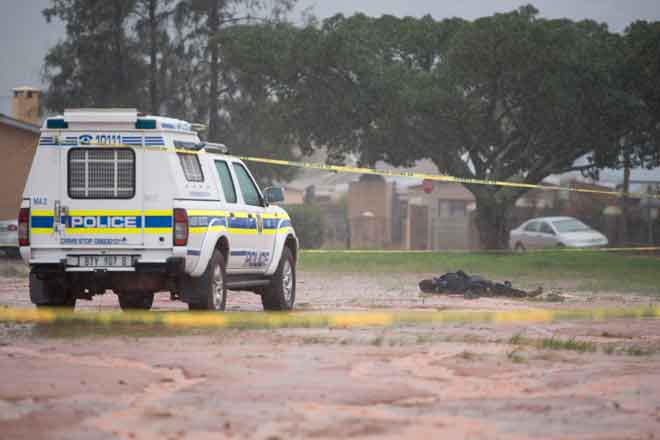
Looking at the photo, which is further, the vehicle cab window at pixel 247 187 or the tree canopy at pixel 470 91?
the tree canopy at pixel 470 91

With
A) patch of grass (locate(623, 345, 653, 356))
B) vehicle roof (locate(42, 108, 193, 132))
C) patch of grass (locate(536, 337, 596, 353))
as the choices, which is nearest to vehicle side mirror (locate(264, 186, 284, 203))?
vehicle roof (locate(42, 108, 193, 132))

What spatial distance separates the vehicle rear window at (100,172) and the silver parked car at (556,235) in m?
32.0

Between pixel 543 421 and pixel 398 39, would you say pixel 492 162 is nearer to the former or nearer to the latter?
pixel 398 39

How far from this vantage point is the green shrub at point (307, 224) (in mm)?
52938

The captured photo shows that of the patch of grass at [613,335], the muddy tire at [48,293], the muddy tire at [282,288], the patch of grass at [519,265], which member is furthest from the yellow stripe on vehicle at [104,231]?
the patch of grass at [519,265]

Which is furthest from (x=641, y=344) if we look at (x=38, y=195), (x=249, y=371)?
(x=38, y=195)

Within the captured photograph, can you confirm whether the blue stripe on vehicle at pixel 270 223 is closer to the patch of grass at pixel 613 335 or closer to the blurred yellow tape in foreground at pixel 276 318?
the blurred yellow tape in foreground at pixel 276 318

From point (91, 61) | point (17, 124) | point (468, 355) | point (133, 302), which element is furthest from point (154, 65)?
point (468, 355)

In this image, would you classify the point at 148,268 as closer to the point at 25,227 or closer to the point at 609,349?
the point at 25,227

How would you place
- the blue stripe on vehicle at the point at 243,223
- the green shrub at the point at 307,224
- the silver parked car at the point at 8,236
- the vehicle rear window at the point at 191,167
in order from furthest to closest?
1. the green shrub at the point at 307,224
2. the silver parked car at the point at 8,236
3. the blue stripe on vehicle at the point at 243,223
4. the vehicle rear window at the point at 191,167

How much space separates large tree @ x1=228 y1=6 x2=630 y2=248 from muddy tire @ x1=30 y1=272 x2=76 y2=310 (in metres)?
23.6

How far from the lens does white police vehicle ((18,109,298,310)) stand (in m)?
14.1

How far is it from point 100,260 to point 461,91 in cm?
2611

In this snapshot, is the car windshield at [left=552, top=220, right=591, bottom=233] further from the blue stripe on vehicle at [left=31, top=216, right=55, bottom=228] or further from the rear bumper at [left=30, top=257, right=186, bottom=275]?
the blue stripe on vehicle at [left=31, top=216, right=55, bottom=228]
